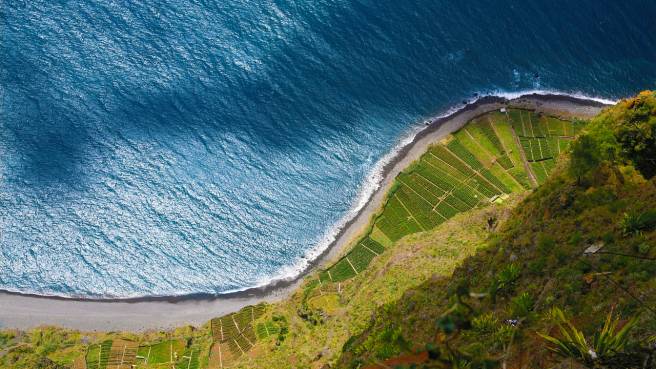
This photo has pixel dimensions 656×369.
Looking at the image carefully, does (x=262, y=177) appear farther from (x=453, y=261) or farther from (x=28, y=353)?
(x=28, y=353)

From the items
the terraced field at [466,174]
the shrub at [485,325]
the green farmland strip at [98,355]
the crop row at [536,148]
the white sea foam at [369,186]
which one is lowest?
the crop row at [536,148]

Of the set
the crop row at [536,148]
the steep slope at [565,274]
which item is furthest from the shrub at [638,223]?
the crop row at [536,148]

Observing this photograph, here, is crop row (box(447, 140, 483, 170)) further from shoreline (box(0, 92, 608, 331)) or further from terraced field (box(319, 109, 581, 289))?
shoreline (box(0, 92, 608, 331))

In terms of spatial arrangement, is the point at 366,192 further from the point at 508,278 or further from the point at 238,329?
the point at 508,278

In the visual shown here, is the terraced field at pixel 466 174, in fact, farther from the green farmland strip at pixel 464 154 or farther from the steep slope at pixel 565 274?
the steep slope at pixel 565 274

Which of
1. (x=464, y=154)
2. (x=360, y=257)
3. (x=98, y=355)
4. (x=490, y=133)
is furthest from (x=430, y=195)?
(x=98, y=355)
